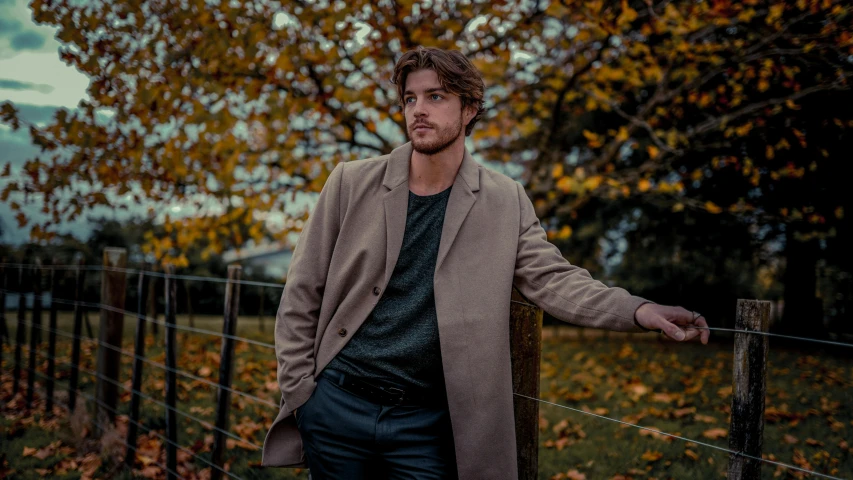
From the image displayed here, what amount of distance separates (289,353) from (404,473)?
2.02 ft

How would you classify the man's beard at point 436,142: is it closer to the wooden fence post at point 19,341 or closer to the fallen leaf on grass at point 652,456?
the fallen leaf on grass at point 652,456

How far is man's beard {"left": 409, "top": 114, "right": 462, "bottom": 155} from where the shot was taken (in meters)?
2.40

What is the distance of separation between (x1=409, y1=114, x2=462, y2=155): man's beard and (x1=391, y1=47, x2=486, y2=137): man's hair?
150 mm

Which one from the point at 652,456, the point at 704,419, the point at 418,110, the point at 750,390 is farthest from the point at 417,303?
the point at 704,419

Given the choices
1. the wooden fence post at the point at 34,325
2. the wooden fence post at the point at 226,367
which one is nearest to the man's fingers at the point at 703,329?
the wooden fence post at the point at 226,367

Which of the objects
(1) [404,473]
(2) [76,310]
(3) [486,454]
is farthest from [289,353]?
(2) [76,310]

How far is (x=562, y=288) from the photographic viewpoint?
2129 mm

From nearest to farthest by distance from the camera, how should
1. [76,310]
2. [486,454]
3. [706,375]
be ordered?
[486,454] → [76,310] → [706,375]

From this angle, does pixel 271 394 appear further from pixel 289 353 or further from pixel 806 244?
pixel 806 244

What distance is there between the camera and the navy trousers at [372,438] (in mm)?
2213

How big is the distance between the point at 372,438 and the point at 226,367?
1937 mm

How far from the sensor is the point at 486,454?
2.20 meters

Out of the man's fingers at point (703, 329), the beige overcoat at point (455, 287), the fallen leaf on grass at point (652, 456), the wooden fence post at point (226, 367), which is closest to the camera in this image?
the man's fingers at point (703, 329)

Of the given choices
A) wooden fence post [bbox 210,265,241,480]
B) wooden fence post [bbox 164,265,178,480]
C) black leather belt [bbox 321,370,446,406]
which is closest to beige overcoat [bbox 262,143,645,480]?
black leather belt [bbox 321,370,446,406]
